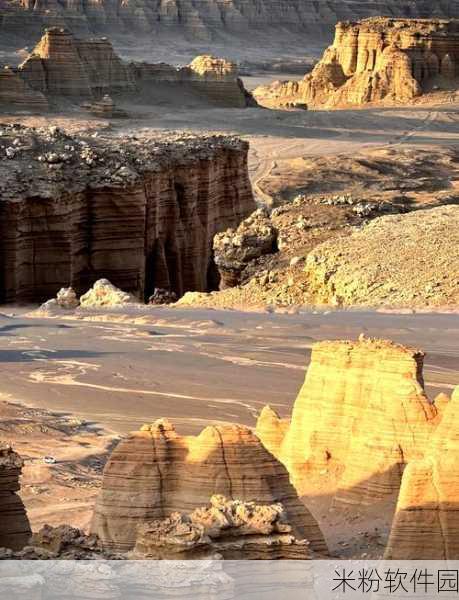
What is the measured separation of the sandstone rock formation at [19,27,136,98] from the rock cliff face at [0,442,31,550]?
168 feet

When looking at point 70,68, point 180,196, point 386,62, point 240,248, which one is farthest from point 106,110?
point 240,248

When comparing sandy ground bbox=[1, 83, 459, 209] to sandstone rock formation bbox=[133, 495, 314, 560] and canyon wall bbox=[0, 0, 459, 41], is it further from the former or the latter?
sandstone rock formation bbox=[133, 495, 314, 560]

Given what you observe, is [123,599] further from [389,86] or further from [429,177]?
[389,86]

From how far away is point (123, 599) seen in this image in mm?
8070

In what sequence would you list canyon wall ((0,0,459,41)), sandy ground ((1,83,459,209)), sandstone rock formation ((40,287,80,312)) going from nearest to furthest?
1. sandstone rock formation ((40,287,80,312))
2. sandy ground ((1,83,459,209))
3. canyon wall ((0,0,459,41))

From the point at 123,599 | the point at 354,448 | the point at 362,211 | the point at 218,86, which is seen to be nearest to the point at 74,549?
the point at 123,599

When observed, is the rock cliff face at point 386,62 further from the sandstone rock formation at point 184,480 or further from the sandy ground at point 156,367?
→ the sandstone rock formation at point 184,480

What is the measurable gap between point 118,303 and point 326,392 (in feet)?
42.0

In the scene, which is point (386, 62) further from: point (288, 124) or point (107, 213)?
point (107, 213)

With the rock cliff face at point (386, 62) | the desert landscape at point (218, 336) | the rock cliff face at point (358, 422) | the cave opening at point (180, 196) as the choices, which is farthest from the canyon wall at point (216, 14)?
the rock cliff face at point (358, 422)

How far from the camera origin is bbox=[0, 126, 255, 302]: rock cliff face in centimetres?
2911

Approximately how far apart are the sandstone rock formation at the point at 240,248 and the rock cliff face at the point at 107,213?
243cm

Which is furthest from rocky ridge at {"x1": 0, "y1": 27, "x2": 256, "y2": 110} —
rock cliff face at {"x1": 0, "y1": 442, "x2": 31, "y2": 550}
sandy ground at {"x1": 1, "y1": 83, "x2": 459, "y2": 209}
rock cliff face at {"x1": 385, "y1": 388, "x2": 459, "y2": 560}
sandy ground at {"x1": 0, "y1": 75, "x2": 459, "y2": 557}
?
rock cliff face at {"x1": 385, "y1": 388, "x2": 459, "y2": 560}

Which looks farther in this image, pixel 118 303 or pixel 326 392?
pixel 118 303
